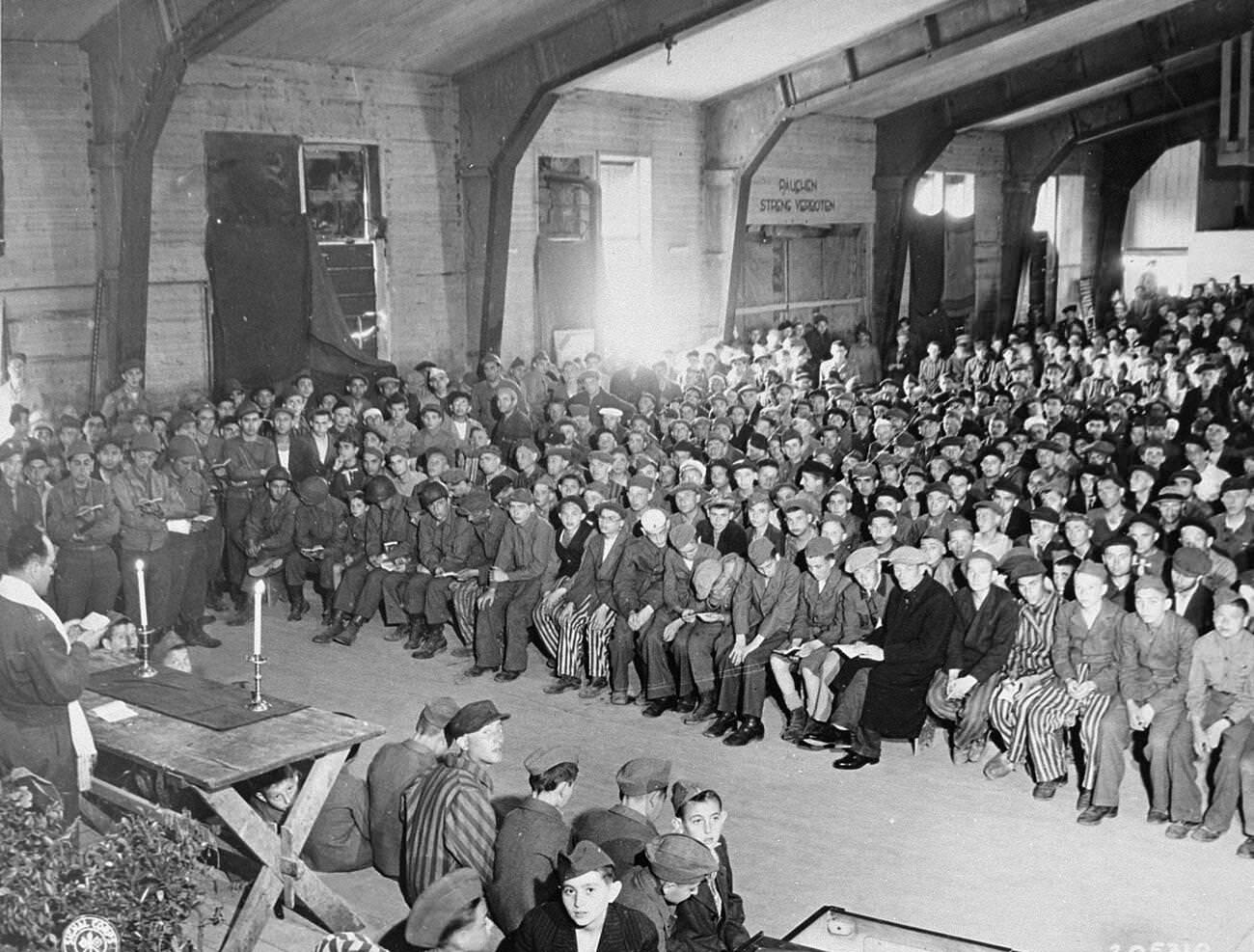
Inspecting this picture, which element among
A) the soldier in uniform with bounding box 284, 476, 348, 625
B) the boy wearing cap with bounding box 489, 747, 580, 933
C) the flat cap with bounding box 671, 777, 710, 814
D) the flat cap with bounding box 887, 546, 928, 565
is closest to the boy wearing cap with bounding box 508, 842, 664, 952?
the boy wearing cap with bounding box 489, 747, 580, 933

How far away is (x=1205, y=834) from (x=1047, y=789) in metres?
0.85

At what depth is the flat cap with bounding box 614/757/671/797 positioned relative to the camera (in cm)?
539

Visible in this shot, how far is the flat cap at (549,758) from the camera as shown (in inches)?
243

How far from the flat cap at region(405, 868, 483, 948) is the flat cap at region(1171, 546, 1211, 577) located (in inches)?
198

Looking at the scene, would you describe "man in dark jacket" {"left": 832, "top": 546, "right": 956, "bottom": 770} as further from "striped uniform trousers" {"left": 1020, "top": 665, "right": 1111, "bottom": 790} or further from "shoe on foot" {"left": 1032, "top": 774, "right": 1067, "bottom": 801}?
"shoe on foot" {"left": 1032, "top": 774, "right": 1067, "bottom": 801}

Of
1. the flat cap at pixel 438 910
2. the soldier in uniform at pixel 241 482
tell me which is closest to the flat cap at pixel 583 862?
the flat cap at pixel 438 910

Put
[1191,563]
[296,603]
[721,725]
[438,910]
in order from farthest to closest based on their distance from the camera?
[296,603] → [721,725] → [1191,563] → [438,910]

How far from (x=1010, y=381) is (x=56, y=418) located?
10668mm

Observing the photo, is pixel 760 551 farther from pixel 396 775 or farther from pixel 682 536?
pixel 396 775

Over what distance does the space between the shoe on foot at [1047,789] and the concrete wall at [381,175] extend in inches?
374

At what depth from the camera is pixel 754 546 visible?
839cm

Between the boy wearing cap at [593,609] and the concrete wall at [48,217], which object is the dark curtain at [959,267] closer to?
the concrete wall at [48,217]

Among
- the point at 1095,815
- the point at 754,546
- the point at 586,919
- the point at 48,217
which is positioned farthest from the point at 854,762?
the point at 48,217

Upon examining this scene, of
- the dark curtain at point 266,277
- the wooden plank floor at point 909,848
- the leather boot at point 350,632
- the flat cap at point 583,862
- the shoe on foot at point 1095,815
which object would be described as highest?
the dark curtain at point 266,277
